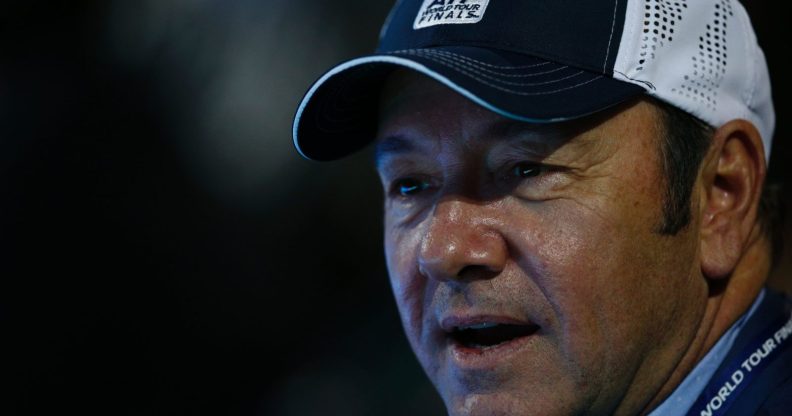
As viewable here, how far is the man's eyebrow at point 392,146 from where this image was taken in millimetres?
1359

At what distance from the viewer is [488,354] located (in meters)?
1.23

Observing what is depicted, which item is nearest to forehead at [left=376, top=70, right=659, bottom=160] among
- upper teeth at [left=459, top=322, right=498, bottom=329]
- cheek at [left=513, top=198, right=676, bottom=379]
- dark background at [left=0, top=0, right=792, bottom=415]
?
cheek at [left=513, top=198, right=676, bottom=379]

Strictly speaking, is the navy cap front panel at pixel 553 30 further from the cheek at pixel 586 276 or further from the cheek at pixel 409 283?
the cheek at pixel 409 283

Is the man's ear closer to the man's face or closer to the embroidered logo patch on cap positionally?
the man's face

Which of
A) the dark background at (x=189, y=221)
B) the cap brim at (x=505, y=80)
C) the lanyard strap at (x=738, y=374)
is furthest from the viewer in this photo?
the dark background at (x=189, y=221)

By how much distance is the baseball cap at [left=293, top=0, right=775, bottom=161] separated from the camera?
117cm

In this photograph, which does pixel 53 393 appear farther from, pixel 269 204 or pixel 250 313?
pixel 269 204

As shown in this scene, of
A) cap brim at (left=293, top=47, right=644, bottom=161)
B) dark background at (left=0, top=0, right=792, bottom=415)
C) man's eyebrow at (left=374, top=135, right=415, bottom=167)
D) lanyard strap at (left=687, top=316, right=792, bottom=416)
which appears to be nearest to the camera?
cap brim at (left=293, top=47, right=644, bottom=161)

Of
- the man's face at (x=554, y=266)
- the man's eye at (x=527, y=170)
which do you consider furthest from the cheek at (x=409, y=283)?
the man's eye at (x=527, y=170)

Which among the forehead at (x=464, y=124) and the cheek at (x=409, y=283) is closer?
the forehead at (x=464, y=124)

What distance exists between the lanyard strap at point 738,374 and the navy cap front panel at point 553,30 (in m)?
0.47

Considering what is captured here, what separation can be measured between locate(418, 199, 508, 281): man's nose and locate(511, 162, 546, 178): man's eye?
0.07 metres

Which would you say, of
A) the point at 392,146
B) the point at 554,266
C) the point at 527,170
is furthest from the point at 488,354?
the point at 392,146

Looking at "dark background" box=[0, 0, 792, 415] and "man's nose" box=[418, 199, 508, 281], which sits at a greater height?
"dark background" box=[0, 0, 792, 415]
